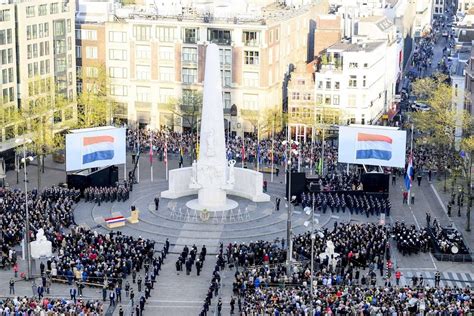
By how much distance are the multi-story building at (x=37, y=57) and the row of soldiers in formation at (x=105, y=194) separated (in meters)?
17.1

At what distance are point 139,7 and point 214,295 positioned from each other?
73.1 metres

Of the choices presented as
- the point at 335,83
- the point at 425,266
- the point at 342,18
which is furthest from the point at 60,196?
the point at 342,18

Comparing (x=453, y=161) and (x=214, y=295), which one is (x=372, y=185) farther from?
(x=214, y=295)

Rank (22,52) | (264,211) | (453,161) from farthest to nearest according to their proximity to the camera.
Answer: (22,52), (453,161), (264,211)

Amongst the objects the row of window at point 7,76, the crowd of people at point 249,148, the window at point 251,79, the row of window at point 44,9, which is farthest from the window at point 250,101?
the row of window at point 7,76

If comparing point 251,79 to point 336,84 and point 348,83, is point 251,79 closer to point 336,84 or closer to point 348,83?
point 336,84

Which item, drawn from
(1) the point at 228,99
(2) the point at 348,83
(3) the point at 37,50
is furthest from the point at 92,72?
(2) the point at 348,83

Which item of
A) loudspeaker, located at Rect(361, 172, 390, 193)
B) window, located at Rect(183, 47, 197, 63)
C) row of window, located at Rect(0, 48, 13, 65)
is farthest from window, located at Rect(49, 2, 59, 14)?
loudspeaker, located at Rect(361, 172, 390, 193)

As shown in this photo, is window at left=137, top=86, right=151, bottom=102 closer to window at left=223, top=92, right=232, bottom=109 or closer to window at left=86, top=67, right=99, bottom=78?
window at left=86, top=67, right=99, bottom=78

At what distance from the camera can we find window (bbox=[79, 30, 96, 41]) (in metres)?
132

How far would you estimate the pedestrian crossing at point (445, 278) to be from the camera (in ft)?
238

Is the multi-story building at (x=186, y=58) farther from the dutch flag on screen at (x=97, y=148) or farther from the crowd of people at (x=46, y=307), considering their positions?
the crowd of people at (x=46, y=307)

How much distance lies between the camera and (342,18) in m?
147

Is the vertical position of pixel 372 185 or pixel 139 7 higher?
pixel 139 7
